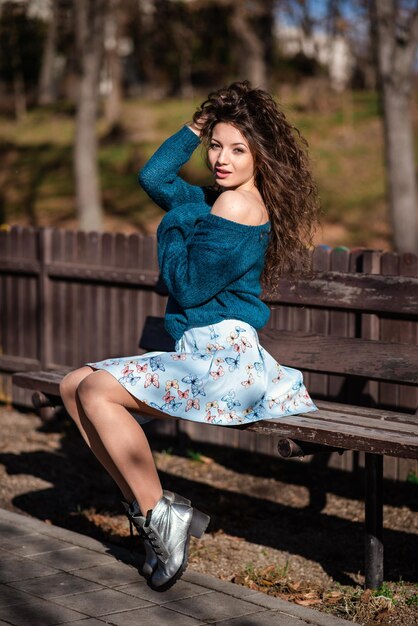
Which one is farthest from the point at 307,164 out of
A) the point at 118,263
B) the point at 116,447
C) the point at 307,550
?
the point at 118,263

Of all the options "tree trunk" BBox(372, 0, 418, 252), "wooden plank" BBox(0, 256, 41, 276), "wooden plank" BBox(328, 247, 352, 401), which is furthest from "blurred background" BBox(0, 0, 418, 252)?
"wooden plank" BBox(328, 247, 352, 401)

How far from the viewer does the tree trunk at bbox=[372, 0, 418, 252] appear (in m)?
11.6

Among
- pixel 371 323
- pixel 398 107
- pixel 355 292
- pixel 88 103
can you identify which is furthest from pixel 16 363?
pixel 88 103

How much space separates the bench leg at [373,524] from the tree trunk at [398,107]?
8305 mm

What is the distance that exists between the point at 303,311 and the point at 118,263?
5.57 ft

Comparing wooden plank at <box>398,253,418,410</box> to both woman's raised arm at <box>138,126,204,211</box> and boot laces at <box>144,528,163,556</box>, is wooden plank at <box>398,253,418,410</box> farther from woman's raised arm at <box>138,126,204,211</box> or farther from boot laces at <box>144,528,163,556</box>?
boot laces at <box>144,528,163,556</box>

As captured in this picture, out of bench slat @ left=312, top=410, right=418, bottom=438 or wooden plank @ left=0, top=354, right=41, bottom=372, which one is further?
wooden plank @ left=0, top=354, right=41, bottom=372

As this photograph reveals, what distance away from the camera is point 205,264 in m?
3.89

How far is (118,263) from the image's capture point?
7.24 metres

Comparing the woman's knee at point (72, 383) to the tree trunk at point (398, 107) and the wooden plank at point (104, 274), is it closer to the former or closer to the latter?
the wooden plank at point (104, 274)

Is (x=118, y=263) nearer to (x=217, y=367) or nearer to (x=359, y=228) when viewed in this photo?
(x=217, y=367)

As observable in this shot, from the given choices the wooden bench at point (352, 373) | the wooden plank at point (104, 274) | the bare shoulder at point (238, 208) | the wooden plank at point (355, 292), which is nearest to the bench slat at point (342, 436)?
the wooden bench at point (352, 373)

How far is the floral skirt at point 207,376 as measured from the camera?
390cm

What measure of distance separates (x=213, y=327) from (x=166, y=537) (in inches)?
33.8
